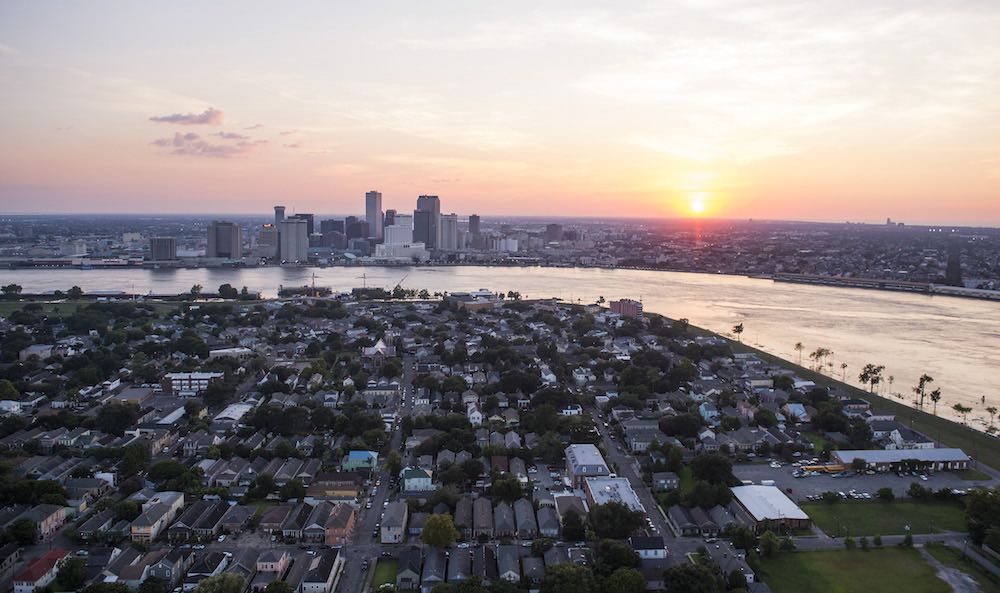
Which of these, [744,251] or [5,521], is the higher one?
[744,251]

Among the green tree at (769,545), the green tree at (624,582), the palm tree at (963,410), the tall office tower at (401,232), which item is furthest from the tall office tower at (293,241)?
the green tree at (624,582)

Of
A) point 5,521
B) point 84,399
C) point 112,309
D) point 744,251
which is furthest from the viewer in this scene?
point 744,251

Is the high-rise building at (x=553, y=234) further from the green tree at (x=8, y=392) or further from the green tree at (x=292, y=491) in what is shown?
the green tree at (x=292, y=491)

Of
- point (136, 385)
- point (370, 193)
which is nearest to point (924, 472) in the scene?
point (136, 385)

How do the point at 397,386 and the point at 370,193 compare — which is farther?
the point at 370,193

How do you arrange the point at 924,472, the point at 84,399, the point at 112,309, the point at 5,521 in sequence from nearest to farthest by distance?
the point at 5,521 → the point at 924,472 → the point at 84,399 → the point at 112,309

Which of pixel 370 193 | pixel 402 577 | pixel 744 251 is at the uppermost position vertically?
pixel 370 193

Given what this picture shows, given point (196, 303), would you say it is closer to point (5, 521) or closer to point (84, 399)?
point (84, 399)

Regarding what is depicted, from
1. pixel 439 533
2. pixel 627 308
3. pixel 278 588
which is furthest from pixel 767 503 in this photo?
pixel 627 308
